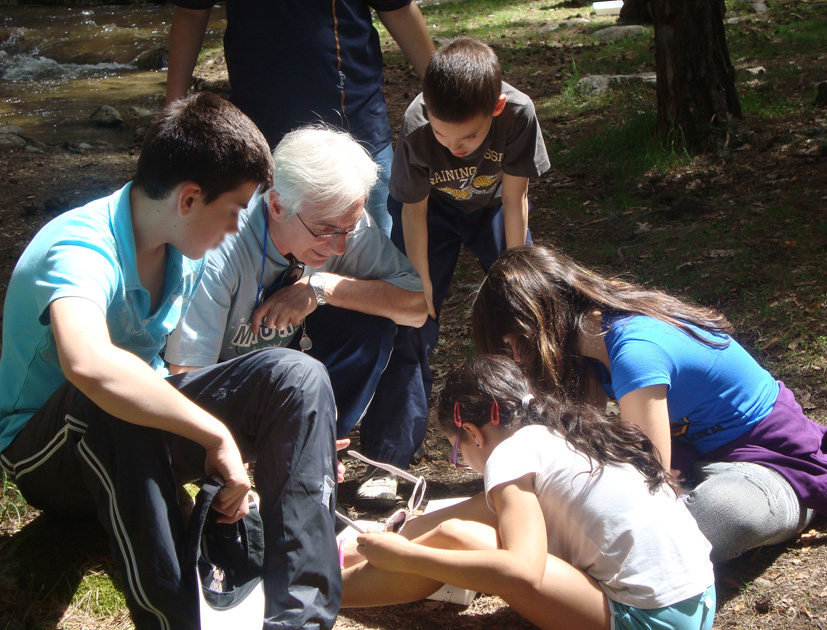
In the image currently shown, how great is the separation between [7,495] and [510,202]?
188 cm

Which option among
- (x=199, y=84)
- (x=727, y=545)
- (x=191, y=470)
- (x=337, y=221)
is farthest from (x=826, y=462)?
(x=199, y=84)

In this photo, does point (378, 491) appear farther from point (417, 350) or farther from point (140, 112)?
point (140, 112)

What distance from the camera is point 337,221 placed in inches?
93.0

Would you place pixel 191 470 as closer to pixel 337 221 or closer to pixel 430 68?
pixel 337 221

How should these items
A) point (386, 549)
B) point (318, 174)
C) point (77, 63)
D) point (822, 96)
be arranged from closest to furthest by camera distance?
point (386, 549), point (318, 174), point (822, 96), point (77, 63)

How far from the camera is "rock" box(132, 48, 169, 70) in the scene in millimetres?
10836

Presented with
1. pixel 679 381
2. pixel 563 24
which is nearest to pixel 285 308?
pixel 679 381

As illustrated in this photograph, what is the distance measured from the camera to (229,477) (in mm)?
1747

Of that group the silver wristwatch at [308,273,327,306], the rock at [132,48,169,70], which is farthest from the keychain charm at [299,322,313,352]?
the rock at [132,48,169,70]

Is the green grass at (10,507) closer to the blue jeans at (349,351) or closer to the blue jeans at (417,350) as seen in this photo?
the blue jeans at (349,351)

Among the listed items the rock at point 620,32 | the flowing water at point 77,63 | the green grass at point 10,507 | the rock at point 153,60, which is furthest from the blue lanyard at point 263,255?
the rock at point 153,60

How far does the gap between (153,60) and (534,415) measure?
10.4 meters

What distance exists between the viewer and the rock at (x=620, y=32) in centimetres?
941

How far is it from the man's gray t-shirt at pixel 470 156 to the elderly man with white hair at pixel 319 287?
0.30 meters
